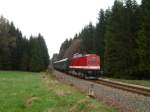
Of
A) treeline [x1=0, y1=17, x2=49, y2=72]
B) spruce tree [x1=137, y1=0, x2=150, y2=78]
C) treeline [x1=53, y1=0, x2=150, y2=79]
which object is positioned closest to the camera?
spruce tree [x1=137, y1=0, x2=150, y2=78]

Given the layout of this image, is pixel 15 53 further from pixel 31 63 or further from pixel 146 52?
pixel 146 52

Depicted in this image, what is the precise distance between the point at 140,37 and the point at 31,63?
68375 mm

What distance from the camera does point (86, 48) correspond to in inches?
3137

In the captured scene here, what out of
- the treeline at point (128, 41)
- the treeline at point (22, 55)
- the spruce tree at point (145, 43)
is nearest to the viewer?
the spruce tree at point (145, 43)

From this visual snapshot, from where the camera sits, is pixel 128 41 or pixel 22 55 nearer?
pixel 128 41

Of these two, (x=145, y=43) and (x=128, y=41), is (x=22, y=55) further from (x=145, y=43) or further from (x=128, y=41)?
(x=145, y=43)

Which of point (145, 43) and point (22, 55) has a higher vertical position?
point (22, 55)

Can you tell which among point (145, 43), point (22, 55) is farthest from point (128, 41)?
point (22, 55)

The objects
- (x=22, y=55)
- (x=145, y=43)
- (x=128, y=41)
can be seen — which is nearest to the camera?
(x=145, y=43)

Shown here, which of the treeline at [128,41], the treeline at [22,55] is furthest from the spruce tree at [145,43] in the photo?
the treeline at [22,55]

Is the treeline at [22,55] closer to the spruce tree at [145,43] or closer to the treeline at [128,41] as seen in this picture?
the treeline at [128,41]

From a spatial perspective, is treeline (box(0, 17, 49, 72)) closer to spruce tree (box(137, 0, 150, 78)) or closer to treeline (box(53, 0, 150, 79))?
treeline (box(53, 0, 150, 79))

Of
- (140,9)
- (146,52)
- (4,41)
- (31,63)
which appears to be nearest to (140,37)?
(146,52)

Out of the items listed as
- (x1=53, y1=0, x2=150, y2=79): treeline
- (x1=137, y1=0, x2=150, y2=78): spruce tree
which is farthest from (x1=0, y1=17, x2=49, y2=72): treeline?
(x1=137, y1=0, x2=150, y2=78): spruce tree
